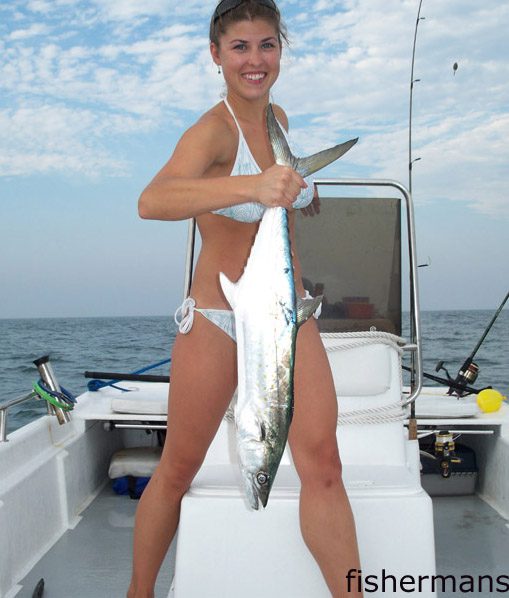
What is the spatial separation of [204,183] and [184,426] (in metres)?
0.78

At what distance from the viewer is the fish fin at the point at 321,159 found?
1.53m

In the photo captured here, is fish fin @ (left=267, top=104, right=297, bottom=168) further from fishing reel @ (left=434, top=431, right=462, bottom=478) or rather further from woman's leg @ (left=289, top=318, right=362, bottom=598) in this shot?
fishing reel @ (left=434, top=431, right=462, bottom=478)

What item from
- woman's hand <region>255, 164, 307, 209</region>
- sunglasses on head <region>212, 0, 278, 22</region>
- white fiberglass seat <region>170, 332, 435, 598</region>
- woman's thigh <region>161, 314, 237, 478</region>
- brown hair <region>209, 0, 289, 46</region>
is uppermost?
sunglasses on head <region>212, 0, 278, 22</region>

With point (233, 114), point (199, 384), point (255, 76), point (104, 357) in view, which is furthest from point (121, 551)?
point (104, 357)

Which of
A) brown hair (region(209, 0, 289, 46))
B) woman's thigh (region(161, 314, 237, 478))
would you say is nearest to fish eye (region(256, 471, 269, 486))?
woman's thigh (region(161, 314, 237, 478))

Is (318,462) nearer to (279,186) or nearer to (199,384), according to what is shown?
(199,384)

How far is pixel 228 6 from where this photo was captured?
1.81 meters

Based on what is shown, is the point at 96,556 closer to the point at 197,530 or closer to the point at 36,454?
the point at 36,454

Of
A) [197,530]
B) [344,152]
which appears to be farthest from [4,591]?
[344,152]

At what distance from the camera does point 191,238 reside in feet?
10.7

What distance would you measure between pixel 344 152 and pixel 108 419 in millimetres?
2813

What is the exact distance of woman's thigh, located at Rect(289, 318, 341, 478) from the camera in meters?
1.89

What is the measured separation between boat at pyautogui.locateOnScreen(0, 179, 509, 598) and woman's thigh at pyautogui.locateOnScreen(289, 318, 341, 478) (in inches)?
8.9

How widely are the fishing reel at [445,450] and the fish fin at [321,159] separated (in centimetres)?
260
